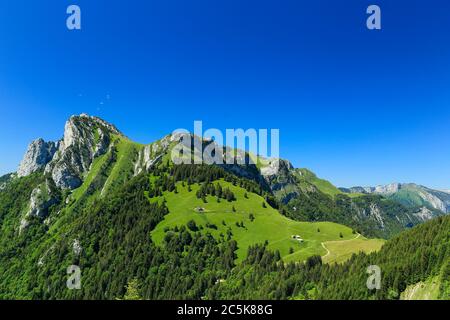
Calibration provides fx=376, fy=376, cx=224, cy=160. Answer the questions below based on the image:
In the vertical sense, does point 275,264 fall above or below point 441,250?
below

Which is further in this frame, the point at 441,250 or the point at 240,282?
the point at 240,282
